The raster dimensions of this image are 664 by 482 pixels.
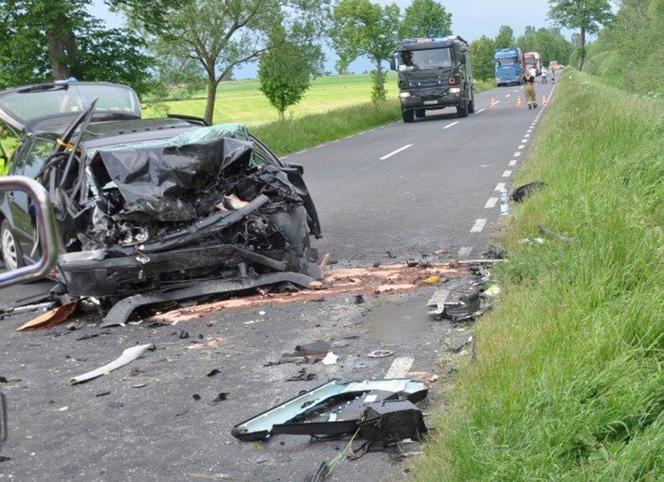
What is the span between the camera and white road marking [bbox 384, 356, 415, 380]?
19.1 ft

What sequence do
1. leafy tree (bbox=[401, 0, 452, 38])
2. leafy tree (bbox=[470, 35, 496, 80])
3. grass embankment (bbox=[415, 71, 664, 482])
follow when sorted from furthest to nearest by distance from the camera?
leafy tree (bbox=[470, 35, 496, 80])
leafy tree (bbox=[401, 0, 452, 38])
grass embankment (bbox=[415, 71, 664, 482])

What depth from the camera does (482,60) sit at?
109125 mm

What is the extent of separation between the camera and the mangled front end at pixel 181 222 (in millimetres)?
7785

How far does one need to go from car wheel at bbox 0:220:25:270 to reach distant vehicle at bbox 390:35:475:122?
28391 millimetres

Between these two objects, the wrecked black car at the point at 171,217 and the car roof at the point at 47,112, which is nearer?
the wrecked black car at the point at 171,217

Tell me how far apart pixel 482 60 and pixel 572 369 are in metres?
108

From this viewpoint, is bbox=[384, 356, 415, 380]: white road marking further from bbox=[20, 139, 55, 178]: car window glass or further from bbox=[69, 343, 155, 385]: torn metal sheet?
bbox=[20, 139, 55, 178]: car window glass

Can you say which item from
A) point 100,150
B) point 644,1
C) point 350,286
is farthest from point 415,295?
point 644,1

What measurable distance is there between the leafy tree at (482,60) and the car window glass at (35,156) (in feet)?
333

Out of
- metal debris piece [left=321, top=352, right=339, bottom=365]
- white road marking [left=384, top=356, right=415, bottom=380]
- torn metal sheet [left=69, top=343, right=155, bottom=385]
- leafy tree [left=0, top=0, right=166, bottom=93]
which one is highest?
leafy tree [left=0, top=0, right=166, bottom=93]

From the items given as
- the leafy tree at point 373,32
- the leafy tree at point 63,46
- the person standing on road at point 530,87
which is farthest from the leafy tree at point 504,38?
the leafy tree at point 63,46

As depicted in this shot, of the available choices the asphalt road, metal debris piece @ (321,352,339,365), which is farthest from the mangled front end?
metal debris piece @ (321,352,339,365)

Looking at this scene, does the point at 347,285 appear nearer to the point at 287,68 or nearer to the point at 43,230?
the point at 43,230

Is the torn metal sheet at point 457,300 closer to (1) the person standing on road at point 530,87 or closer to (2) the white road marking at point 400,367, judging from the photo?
(2) the white road marking at point 400,367
